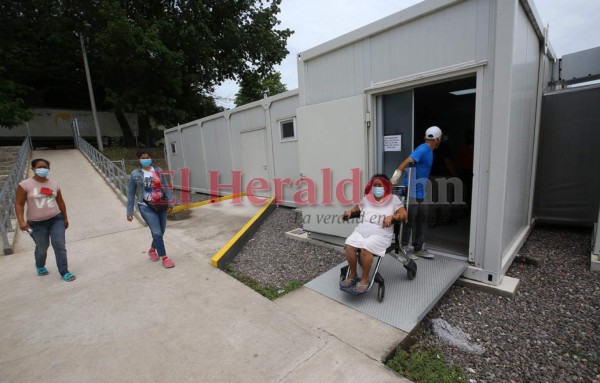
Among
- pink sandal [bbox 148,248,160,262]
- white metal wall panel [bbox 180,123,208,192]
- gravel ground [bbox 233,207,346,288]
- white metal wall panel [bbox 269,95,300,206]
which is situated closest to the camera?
gravel ground [bbox 233,207,346,288]

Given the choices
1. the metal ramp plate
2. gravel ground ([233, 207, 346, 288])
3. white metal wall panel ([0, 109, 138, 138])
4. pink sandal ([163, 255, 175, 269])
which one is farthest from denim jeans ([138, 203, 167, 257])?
white metal wall panel ([0, 109, 138, 138])

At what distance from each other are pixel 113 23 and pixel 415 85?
13475mm

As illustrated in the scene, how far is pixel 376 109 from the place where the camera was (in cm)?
392

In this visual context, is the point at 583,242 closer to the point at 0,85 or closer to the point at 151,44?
the point at 151,44

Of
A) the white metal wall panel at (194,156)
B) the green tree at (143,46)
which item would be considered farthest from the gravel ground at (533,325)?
the green tree at (143,46)

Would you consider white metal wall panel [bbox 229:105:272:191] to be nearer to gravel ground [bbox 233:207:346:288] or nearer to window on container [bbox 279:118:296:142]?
window on container [bbox 279:118:296:142]

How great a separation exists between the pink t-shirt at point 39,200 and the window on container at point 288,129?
194 inches

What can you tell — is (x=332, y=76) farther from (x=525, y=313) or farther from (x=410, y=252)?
(x=525, y=313)

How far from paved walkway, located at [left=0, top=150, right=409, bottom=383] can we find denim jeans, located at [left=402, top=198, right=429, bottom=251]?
1.43m

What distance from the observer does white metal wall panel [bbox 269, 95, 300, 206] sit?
7.19 metres

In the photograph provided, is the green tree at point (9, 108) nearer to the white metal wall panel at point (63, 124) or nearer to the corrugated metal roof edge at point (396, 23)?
the white metal wall panel at point (63, 124)

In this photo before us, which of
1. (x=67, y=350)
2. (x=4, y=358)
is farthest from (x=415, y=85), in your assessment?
(x=4, y=358)

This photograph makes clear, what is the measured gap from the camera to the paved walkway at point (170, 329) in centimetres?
210

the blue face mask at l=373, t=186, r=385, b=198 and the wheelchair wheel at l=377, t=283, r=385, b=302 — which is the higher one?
the blue face mask at l=373, t=186, r=385, b=198
